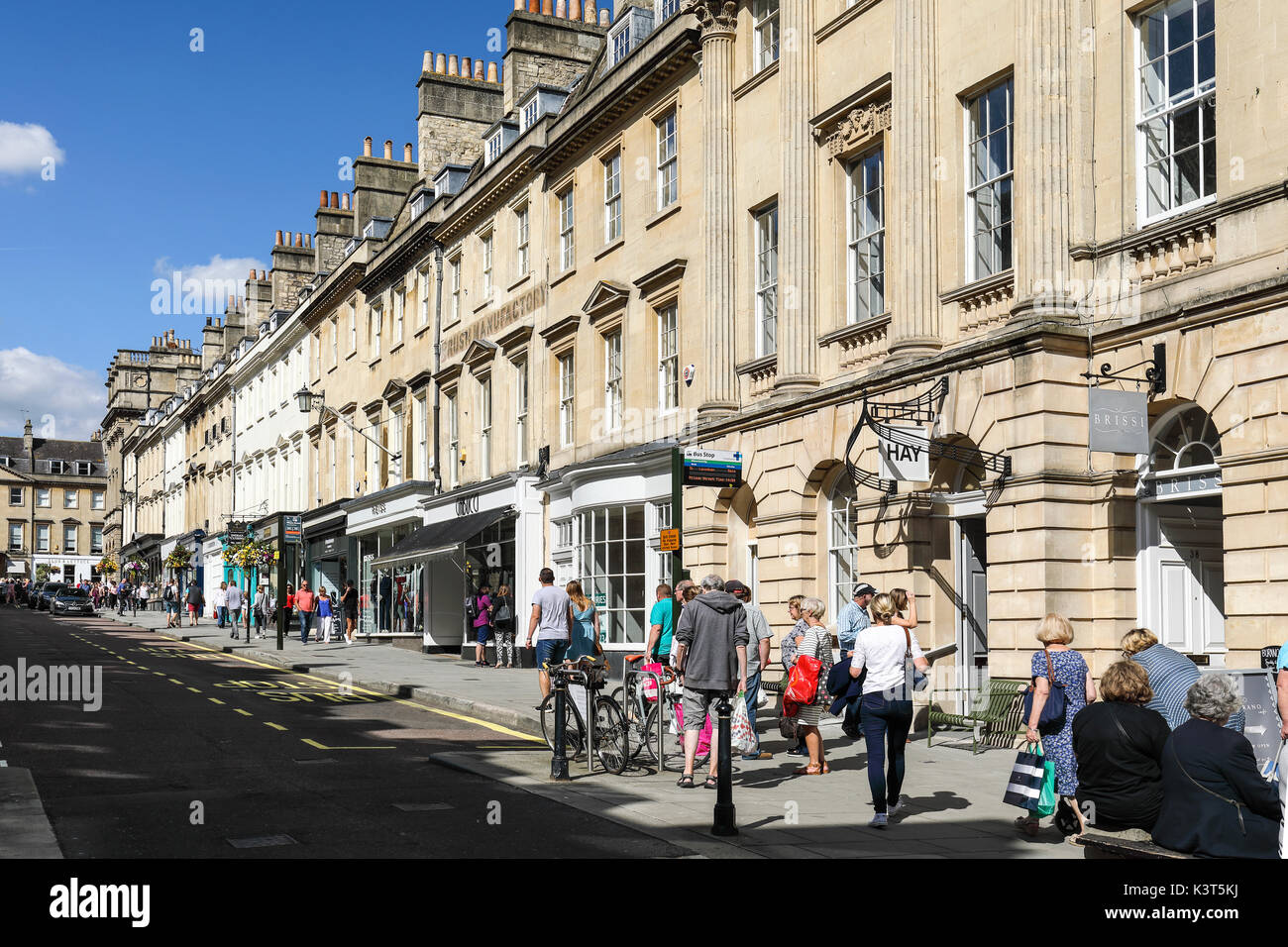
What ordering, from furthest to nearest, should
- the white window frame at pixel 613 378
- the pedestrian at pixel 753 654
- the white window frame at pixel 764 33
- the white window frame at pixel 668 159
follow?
the white window frame at pixel 613 378, the white window frame at pixel 668 159, the white window frame at pixel 764 33, the pedestrian at pixel 753 654

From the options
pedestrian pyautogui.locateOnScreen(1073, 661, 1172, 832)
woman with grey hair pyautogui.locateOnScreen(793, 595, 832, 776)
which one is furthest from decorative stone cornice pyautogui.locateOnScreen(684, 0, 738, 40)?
pedestrian pyautogui.locateOnScreen(1073, 661, 1172, 832)

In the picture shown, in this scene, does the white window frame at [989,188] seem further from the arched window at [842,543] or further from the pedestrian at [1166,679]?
the pedestrian at [1166,679]

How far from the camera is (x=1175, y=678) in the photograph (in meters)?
9.37

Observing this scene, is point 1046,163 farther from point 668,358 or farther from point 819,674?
point 668,358

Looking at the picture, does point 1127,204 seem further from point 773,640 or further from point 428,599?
point 428,599

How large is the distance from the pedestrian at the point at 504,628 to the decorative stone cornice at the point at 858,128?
1313 centimetres

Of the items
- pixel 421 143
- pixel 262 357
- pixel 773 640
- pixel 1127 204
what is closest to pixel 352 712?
pixel 773 640

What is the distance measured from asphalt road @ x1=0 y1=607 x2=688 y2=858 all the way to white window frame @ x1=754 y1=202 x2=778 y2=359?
7.62 meters

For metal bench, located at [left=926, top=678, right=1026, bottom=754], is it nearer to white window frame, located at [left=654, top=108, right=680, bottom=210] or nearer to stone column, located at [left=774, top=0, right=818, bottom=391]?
stone column, located at [left=774, top=0, right=818, bottom=391]

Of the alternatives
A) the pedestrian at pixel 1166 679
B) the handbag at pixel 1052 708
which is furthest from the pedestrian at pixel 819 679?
the pedestrian at pixel 1166 679

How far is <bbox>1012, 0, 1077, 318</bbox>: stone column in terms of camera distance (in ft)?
47.6

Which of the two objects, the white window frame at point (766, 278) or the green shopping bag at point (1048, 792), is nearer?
the green shopping bag at point (1048, 792)

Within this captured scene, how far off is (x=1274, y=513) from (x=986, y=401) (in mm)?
3786

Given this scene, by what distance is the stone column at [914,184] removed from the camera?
16609 mm
